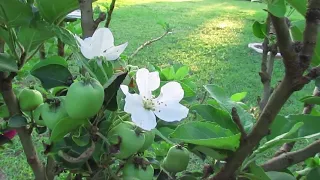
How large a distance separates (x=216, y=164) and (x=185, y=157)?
53 millimetres

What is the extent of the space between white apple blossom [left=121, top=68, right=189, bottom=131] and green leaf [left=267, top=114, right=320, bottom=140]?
123 millimetres

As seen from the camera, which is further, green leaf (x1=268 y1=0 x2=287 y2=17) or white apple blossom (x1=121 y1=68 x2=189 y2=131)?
white apple blossom (x1=121 y1=68 x2=189 y2=131)

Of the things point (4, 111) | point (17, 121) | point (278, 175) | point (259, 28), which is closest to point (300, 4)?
point (259, 28)

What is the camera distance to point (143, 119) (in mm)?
604

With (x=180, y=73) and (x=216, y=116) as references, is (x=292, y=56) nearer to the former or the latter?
(x=216, y=116)

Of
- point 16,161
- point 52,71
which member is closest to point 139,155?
point 52,71

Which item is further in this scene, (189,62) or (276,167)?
(189,62)

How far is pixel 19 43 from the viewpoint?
2.68ft

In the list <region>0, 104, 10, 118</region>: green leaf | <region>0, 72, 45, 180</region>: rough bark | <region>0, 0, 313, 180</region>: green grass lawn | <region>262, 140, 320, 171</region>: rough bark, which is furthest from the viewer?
<region>0, 0, 313, 180</region>: green grass lawn

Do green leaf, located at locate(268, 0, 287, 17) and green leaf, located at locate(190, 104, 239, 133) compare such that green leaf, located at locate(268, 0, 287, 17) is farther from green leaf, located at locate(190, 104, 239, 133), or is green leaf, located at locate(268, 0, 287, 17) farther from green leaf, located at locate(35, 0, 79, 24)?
green leaf, located at locate(35, 0, 79, 24)

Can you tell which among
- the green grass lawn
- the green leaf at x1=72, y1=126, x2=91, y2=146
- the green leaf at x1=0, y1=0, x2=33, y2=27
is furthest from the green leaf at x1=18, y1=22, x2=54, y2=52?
the green grass lawn

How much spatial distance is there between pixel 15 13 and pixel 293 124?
0.45m

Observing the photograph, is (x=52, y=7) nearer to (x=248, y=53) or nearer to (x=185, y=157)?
(x=185, y=157)

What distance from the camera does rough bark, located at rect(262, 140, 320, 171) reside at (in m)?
0.70
